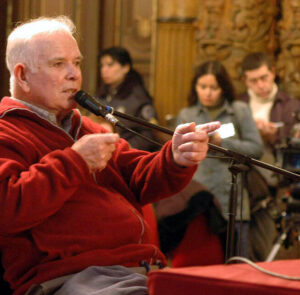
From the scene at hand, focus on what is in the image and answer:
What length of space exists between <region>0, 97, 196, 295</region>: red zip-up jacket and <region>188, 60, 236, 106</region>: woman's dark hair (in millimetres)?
1947

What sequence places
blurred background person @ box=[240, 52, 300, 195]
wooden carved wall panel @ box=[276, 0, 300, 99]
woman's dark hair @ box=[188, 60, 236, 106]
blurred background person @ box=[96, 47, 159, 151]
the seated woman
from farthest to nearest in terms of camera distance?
wooden carved wall panel @ box=[276, 0, 300, 99] → blurred background person @ box=[96, 47, 159, 151] → blurred background person @ box=[240, 52, 300, 195] → woman's dark hair @ box=[188, 60, 236, 106] → the seated woman

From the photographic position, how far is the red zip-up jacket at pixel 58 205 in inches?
74.7

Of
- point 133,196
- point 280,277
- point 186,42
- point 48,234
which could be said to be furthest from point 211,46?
point 280,277

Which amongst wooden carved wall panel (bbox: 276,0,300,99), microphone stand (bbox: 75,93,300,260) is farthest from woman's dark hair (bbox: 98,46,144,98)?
microphone stand (bbox: 75,93,300,260)

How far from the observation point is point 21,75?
2.17 metres

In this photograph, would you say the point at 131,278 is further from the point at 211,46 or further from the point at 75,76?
the point at 211,46

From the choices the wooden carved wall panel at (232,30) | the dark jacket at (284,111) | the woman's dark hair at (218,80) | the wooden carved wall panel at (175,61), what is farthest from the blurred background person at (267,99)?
the wooden carved wall panel at (175,61)

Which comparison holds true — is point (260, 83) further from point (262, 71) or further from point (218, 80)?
point (218, 80)

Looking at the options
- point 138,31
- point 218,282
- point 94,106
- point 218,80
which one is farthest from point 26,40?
point 138,31

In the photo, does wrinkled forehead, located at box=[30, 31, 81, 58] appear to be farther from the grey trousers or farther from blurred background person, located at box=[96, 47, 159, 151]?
blurred background person, located at box=[96, 47, 159, 151]

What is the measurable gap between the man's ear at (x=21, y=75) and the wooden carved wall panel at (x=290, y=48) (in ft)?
11.2

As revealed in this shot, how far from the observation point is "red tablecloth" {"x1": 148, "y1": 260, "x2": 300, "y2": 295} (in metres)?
1.44

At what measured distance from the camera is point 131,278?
6.44 ft

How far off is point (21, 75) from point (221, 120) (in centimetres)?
198
